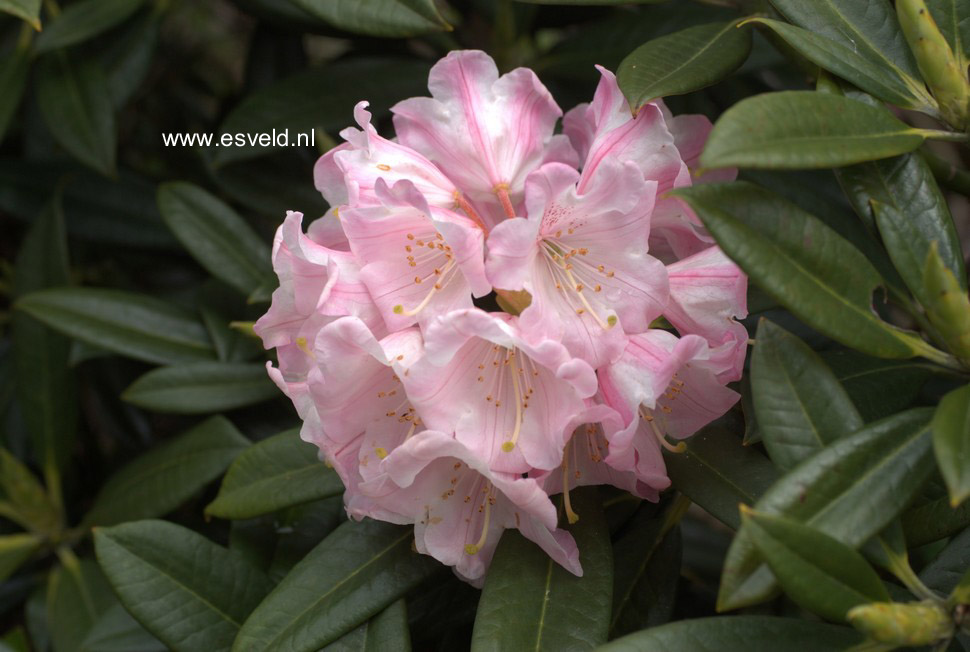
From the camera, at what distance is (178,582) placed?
104 centimetres

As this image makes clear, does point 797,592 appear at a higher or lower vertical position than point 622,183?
lower

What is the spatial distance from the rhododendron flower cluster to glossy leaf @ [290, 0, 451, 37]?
125 millimetres

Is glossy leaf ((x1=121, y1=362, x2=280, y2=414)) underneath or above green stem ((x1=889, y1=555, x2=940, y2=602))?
underneath

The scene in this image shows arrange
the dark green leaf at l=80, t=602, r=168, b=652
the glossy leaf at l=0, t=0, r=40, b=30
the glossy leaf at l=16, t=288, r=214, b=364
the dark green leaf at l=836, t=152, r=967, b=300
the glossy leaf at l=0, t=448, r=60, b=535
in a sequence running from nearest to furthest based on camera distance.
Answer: the dark green leaf at l=836, t=152, r=967, b=300 < the glossy leaf at l=0, t=0, r=40, b=30 < the dark green leaf at l=80, t=602, r=168, b=652 < the glossy leaf at l=16, t=288, r=214, b=364 < the glossy leaf at l=0, t=448, r=60, b=535

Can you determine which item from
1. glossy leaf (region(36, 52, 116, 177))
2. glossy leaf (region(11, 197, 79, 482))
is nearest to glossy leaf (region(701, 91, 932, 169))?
glossy leaf (region(36, 52, 116, 177))

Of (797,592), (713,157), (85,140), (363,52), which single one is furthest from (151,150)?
(797,592)

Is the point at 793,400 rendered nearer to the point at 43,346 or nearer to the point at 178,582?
the point at 178,582

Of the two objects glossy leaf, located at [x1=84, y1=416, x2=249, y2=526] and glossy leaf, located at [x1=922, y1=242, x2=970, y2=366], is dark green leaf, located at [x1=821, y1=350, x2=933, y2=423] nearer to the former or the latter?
glossy leaf, located at [x1=922, y1=242, x2=970, y2=366]

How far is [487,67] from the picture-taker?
0.94m

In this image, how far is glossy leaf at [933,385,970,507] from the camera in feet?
2.06

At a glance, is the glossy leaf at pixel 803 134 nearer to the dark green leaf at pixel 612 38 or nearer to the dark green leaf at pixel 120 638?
the dark green leaf at pixel 612 38

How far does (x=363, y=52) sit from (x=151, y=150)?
2.10 feet

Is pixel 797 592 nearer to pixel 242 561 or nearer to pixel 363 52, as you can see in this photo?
pixel 242 561

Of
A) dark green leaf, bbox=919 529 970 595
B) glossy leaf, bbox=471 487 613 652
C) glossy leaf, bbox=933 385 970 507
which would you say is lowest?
glossy leaf, bbox=471 487 613 652
